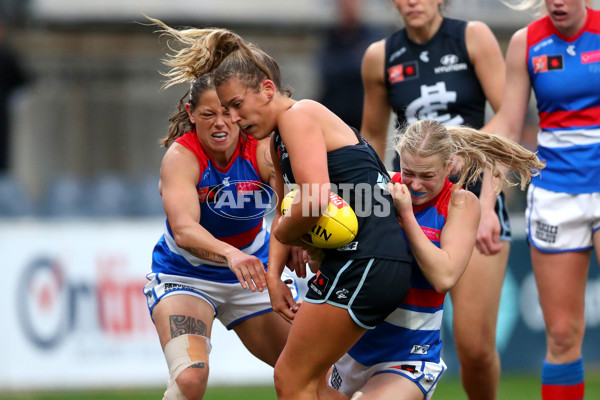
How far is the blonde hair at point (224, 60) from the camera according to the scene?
145 inches

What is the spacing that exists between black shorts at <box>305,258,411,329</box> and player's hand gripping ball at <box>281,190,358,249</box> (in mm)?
106

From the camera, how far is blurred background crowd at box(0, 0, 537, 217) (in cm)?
1087

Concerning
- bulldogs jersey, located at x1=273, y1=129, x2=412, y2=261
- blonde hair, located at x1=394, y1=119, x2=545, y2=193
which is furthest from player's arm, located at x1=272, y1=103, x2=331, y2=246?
blonde hair, located at x1=394, y1=119, x2=545, y2=193

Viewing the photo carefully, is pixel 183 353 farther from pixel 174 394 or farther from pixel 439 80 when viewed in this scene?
pixel 439 80

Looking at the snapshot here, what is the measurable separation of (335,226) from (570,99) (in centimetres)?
Answer: 167

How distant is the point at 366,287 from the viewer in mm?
3566

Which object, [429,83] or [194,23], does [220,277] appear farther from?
[194,23]

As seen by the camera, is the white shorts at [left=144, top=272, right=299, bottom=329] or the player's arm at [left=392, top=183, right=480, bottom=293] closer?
the player's arm at [left=392, top=183, right=480, bottom=293]

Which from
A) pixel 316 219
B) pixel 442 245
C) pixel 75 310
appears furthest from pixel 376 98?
pixel 75 310

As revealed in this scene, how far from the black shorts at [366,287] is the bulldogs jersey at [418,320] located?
9.2 inches

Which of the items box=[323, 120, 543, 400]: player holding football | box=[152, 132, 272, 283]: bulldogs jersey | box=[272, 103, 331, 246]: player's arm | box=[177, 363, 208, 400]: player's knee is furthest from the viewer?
box=[152, 132, 272, 283]: bulldogs jersey

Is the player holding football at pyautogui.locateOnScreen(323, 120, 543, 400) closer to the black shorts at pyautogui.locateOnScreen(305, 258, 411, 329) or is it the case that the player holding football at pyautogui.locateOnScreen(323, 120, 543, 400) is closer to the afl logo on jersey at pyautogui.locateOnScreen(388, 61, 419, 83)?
the black shorts at pyautogui.locateOnScreen(305, 258, 411, 329)

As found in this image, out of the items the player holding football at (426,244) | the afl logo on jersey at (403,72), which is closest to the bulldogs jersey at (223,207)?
the player holding football at (426,244)

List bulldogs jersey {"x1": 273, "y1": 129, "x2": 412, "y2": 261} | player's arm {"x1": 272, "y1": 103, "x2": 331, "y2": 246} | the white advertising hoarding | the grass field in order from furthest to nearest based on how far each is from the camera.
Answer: the white advertising hoarding → the grass field → bulldogs jersey {"x1": 273, "y1": 129, "x2": 412, "y2": 261} → player's arm {"x1": 272, "y1": 103, "x2": 331, "y2": 246}
